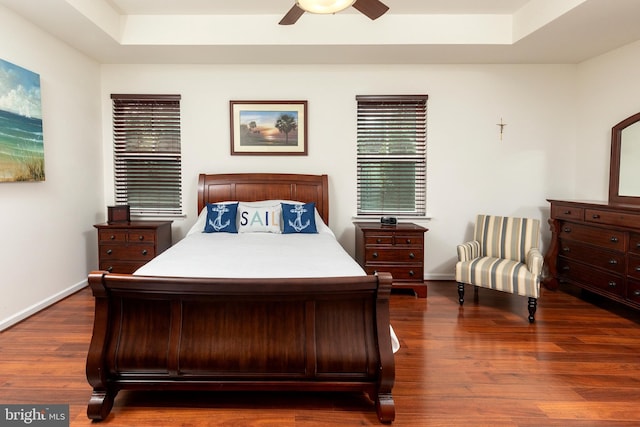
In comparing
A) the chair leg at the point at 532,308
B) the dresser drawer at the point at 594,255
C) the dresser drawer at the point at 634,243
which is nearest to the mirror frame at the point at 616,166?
the dresser drawer at the point at 594,255

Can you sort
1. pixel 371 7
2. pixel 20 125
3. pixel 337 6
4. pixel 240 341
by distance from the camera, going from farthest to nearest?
pixel 20 125
pixel 371 7
pixel 337 6
pixel 240 341

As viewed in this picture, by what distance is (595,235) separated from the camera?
12.6ft

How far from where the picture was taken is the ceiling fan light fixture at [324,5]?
2.40m

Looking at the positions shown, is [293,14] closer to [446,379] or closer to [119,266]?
[446,379]

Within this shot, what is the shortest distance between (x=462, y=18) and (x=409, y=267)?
8.26ft

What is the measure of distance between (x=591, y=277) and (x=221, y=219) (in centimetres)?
361

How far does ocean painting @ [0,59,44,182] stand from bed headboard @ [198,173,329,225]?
5.10 feet

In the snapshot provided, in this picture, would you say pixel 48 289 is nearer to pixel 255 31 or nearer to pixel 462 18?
pixel 255 31

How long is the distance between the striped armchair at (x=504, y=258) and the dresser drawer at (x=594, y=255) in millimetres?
451

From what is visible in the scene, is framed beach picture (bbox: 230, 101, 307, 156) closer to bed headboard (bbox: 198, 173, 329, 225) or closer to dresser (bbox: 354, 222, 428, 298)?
bed headboard (bbox: 198, 173, 329, 225)

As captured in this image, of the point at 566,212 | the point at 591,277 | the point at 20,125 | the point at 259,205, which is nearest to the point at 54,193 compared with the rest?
the point at 20,125

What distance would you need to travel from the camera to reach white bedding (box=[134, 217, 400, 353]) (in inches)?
95.2

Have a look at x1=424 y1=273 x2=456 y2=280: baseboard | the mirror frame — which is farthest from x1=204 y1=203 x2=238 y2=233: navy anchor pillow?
the mirror frame

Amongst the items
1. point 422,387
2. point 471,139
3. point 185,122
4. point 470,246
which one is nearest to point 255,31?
point 185,122
